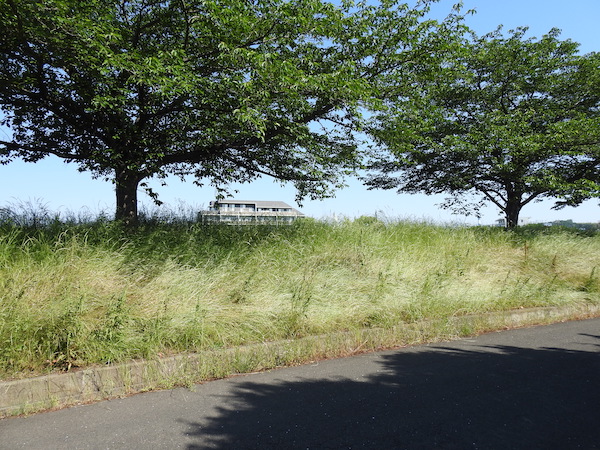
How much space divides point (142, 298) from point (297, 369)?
80.2 inches

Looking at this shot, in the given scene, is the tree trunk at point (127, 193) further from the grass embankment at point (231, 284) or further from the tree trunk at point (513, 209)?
the tree trunk at point (513, 209)

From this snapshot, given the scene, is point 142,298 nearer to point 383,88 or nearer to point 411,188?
point 383,88

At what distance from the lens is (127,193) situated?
8.22 meters

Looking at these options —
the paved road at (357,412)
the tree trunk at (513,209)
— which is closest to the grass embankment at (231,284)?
the paved road at (357,412)

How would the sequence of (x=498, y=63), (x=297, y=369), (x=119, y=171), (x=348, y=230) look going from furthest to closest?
(x=498, y=63) → (x=348, y=230) → (x=119, y=171) → (x=297, y=369)

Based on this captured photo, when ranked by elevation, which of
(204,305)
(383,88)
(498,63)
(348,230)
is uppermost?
(498,63)

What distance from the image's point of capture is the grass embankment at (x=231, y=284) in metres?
3.80

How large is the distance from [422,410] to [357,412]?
0.55 metres

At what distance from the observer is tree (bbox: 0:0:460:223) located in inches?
215

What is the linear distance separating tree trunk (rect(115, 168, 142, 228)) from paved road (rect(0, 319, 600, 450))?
5.38m

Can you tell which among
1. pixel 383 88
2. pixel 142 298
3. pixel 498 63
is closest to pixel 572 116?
pixel 498 63

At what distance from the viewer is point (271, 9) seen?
6.42 m

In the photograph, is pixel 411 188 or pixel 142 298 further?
pixel 411 188

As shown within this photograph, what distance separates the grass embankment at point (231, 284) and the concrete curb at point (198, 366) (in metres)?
0.19
